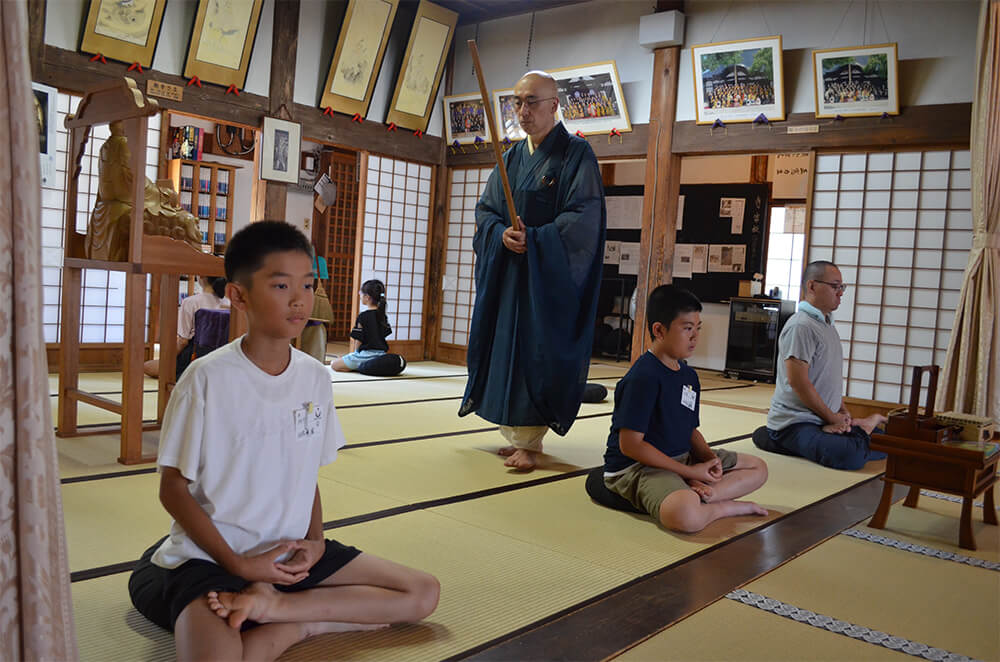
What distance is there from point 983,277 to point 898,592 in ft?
11.4

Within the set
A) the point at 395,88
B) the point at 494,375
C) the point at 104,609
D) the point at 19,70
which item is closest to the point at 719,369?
the point at 395,88

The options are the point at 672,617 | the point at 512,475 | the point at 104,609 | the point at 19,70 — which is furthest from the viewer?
the point at 512,475

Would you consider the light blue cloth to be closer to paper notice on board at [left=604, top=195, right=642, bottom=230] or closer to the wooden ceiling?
the wooden ceiling

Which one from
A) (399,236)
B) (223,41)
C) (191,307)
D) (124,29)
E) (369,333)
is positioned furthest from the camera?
(399,236)

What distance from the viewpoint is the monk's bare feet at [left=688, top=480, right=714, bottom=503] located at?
2641 mm

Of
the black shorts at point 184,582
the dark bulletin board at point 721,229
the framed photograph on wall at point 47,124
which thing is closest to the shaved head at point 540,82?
Result: the black shorts at point 184,582

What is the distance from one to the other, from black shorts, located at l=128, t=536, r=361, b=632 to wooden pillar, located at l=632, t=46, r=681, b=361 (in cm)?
529

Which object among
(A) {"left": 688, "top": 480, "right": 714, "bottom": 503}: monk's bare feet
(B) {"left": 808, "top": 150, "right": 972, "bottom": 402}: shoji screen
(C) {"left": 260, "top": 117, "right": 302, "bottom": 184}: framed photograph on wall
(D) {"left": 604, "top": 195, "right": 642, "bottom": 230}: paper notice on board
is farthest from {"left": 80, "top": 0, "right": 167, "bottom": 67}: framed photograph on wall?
(D) {"left": 604, "top": 195, "right": 642, "bottom": 230}: paper notice on board

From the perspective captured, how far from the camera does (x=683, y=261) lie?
914 cm

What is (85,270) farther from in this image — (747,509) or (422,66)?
(747,509)

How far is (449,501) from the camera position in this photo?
276 centimetres

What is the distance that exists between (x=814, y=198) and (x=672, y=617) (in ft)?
16.0

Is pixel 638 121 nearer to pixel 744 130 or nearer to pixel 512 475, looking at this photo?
pixel 744 130

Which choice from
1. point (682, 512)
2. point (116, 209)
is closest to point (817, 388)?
point (682, 512)
